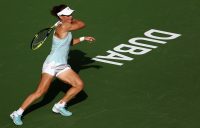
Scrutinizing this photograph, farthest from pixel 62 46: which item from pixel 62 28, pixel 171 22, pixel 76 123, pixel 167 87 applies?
pixel 171 22

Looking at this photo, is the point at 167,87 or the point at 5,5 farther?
the point at 5,5

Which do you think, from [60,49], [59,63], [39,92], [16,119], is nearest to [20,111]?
[16,119]

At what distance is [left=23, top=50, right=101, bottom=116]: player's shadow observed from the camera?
14484 millimetres

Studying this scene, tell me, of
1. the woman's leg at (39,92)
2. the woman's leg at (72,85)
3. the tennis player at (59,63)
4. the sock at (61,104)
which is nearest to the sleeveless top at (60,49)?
the tennis player at (59,63)

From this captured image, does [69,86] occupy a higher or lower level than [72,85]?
lower

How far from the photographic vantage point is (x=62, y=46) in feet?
44.4

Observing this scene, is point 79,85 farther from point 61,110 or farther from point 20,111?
point 20,111

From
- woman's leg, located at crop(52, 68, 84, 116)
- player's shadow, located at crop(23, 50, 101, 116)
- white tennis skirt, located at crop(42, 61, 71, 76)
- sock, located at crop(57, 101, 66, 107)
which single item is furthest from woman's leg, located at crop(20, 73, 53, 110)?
player's shadow, located at crop(23, 50, 101, 116)

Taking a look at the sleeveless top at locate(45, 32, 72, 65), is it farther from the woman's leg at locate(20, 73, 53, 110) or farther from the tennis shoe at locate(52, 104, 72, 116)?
the tennis shoe at locate(52, 104, 72, 116)

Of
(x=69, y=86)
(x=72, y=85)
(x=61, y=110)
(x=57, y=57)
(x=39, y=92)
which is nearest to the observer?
(x=39, y=92)

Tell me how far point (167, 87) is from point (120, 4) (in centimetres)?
511

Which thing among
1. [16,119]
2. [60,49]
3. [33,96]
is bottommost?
[16,119]

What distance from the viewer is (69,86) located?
15.2 meters

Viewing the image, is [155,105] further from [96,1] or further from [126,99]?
[96,1]
